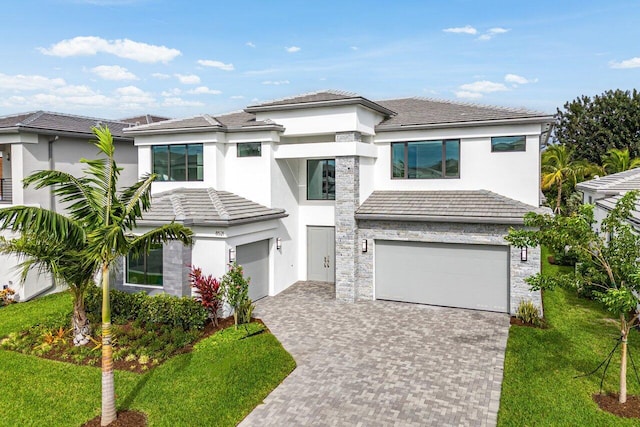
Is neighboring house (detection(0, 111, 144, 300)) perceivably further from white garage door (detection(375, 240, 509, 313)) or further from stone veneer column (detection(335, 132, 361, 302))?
white garage door (detection(375, 240, 509, 313))

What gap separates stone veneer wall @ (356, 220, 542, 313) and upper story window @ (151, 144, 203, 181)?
7.43 meters

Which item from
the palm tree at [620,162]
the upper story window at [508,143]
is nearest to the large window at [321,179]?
the upper story window at [508,143]

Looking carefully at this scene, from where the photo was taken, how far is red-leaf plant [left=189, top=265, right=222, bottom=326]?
14172mm

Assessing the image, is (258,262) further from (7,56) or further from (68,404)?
(7,56)

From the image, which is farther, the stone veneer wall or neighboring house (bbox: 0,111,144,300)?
neighboring house (bbox: 0,111,144,300)

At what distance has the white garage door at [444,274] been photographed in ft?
52.1

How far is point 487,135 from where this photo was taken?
17031 millimetres

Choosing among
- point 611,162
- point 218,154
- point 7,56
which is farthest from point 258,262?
point 611,162

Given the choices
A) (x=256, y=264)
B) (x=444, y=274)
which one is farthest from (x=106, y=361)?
(x=444, y=274)

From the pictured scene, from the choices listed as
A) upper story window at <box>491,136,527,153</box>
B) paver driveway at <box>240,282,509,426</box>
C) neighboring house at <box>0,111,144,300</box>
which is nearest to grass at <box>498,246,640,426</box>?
paver driveway at <box>240,282,509,426</box>

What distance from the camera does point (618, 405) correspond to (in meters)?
9.09

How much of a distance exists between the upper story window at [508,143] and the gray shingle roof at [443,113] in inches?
30.2

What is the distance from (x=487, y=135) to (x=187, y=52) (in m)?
16.4

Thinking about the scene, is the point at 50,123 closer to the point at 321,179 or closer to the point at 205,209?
the point at 205,209
